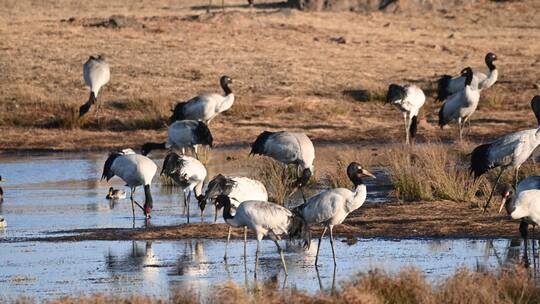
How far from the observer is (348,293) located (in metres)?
8.69

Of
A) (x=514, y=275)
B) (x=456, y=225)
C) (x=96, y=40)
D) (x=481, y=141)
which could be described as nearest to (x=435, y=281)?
(x=514, y=275)

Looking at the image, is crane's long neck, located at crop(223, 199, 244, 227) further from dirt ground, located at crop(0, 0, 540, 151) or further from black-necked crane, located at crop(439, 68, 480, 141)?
dirt ground, located at crop(0, 0, 540, 151)

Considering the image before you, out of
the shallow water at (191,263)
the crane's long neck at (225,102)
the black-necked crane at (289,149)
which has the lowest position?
the shallow water at (191,263)

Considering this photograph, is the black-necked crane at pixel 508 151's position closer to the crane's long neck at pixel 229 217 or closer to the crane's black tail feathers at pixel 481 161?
the crane's black tail feathers at pixel 481 161

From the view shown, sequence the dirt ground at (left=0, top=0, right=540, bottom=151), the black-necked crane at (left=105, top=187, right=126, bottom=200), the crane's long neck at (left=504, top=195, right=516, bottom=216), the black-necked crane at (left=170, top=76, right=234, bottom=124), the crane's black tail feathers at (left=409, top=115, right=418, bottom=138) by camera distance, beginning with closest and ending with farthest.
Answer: the crane's long neck at (left=504, top=195, right=516, bottom=216) < the black-necked crane at (left=105, top=187, right=126, bottom=200) < the black-necked crane at (left=170, top=76, right=234, bottom=124) < the crane's black tail feathers at (left=409, top=115, right=418, bottom=138) < the dirt ground at (left=0, top=0, right=540, bottom=151)

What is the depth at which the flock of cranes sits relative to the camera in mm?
11398

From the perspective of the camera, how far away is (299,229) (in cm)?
1148

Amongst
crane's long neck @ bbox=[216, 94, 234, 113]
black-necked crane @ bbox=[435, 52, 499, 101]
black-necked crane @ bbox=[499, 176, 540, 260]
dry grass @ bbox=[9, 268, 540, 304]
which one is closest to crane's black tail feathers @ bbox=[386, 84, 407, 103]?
black-necked crane @ bbox=[435, 52, 499, 101]

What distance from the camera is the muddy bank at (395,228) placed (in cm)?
1293

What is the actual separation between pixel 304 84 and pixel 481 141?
17.8 ft

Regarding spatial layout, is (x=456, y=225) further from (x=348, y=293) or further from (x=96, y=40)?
(x=96, y=40)

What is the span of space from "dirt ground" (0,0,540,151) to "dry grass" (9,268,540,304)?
12614 mm

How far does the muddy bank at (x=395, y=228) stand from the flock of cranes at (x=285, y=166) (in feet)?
1.03

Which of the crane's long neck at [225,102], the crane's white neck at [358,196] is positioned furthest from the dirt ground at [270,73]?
the crane's white neck at [358,196]
